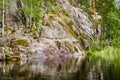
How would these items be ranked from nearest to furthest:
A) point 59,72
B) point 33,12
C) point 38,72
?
1. point 59,72
2. point 38,72
3. point 33,12

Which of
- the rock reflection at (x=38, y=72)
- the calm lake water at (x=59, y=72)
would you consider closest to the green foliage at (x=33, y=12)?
the rock reflection at (x=38, y=72)

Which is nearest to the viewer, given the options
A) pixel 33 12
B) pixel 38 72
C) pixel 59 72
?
pixel 59 72

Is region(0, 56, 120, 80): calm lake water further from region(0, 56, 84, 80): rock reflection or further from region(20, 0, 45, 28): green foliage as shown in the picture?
region(20, 0, 45, 28): green foliage

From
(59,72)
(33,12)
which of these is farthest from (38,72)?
(33,12)

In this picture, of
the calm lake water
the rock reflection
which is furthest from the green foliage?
the calm lake water

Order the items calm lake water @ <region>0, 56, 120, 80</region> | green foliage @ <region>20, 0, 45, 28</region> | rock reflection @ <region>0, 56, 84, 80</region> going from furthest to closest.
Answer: green foliage @ <region>20, 0, 45, 28</region>, rock reflection @ <region>0, 56, 84, 80</region>, calm lake water @ <region>0, 56, 120, 80</region>

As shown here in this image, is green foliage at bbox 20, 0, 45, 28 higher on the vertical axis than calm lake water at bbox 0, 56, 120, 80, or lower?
higher

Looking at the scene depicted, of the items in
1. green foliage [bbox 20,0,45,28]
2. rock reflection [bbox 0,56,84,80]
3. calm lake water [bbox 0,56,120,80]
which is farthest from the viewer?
green foliage [bbox 20,0,45,28]

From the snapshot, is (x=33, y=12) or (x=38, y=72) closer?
(x=38, y=72)

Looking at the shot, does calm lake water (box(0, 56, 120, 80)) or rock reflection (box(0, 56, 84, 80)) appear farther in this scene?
rock reflection (box(0, 56, 84, 80))

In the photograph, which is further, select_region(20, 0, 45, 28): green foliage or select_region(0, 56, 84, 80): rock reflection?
select_region(20, 0, 45, 28): green foliage

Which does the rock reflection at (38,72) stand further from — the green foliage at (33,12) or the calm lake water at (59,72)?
the green foliage at (33,12)

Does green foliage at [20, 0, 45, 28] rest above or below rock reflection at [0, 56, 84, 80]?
above

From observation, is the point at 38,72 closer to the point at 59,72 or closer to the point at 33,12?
the point at 59,72
